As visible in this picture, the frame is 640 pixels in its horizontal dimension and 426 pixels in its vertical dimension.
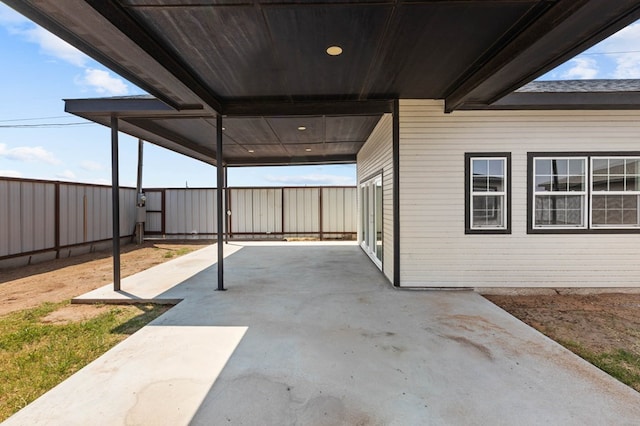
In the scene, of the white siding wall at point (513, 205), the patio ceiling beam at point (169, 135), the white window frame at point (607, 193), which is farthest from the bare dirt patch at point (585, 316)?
the patio ceiling beam at point (169, 135)

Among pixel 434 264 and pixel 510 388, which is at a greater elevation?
pixel 434 264

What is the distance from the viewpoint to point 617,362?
2691 millimetres

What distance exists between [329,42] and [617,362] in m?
4.04

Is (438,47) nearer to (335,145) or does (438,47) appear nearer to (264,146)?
(335,145)

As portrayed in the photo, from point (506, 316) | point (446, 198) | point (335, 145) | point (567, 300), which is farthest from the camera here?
point (335, 145)

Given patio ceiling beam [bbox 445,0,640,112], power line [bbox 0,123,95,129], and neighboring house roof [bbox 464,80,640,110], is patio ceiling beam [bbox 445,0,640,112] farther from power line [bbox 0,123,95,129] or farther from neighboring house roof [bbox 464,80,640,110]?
power line [bbox 0,123,95,129]

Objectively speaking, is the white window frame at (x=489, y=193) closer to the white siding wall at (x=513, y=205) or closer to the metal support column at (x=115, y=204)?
the white siding wall at (x=513, y=205)

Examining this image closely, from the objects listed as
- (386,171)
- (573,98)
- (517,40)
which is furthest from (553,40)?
(386,171)

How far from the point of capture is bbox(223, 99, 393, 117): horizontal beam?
4.69 metres

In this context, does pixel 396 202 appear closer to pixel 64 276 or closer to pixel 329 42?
pixel 329 42

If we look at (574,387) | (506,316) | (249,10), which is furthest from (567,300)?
(249,10)

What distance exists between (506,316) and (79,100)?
22.2 feet

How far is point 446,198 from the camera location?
189 inches

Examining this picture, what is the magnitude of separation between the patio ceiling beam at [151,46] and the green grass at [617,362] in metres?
5.06
